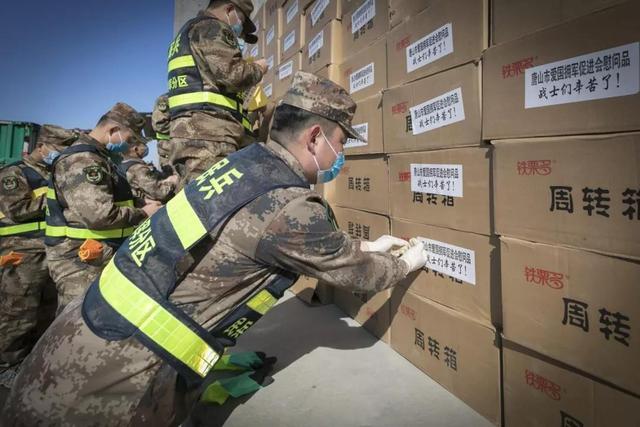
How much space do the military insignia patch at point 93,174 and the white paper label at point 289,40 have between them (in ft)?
6.52

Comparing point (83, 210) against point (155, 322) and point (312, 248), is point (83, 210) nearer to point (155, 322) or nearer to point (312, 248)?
point (155, 322)

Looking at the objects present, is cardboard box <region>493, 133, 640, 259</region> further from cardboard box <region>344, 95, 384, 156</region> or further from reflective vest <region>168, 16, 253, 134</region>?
reflective vest <region>168, 16, 253, 134</region>

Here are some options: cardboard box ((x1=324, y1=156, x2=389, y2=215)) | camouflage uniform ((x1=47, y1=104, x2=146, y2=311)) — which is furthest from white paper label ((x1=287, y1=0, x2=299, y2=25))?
camouflage uniform ((x1=47, y1=104, x2=146, y2=311))

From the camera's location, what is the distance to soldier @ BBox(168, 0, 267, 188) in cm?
206

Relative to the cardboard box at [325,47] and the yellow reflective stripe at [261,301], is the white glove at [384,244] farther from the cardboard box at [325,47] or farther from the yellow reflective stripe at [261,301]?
the cardboard box at [325,47]

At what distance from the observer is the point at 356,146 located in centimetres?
220

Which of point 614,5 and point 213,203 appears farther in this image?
point 213,203

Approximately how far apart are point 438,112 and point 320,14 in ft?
5.35

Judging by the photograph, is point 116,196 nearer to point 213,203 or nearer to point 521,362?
point 213,203

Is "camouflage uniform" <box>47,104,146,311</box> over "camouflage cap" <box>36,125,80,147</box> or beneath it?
beneath

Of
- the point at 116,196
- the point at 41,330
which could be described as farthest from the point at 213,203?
the point at 41,330

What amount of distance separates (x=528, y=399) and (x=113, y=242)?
2.20m

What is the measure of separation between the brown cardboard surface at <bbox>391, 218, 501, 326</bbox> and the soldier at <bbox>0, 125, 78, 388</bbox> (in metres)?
2.76

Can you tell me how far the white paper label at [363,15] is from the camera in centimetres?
206
